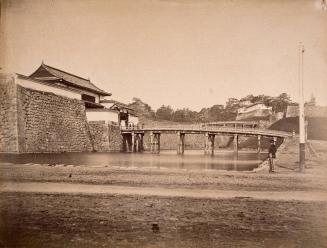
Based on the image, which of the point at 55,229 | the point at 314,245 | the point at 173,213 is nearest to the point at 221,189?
the point at 173,213

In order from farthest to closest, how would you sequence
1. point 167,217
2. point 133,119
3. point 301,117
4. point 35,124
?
point 133,119
point 35,124
point 301,117
point 167,217

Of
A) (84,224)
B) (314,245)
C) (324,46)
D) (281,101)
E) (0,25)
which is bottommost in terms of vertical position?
(314,245)

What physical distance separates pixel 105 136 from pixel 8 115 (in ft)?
10.9

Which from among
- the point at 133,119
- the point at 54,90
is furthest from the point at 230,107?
the point at 133,119

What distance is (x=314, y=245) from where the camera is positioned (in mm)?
2076

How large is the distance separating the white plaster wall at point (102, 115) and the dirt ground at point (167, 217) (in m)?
4.68

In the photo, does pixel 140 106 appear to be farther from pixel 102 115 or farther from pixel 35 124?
pixel 102 115

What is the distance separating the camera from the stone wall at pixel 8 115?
288cm

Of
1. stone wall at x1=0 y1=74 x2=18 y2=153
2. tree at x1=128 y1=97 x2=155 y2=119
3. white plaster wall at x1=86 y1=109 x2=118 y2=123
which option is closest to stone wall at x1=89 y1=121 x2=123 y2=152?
white plaster wall at x1=86 y1=109 x2=118 y2=123

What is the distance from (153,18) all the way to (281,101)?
1134 mm

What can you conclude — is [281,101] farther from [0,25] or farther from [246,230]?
[0,25]

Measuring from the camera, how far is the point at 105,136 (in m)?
6.69

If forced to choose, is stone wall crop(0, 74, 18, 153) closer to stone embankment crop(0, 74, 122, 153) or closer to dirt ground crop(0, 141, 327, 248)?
stone embankment crop(0, 74, 122, 153)

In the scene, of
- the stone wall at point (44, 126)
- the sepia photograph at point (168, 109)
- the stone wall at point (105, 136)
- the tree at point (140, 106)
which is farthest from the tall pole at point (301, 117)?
the stone wall at point (105, 136)
